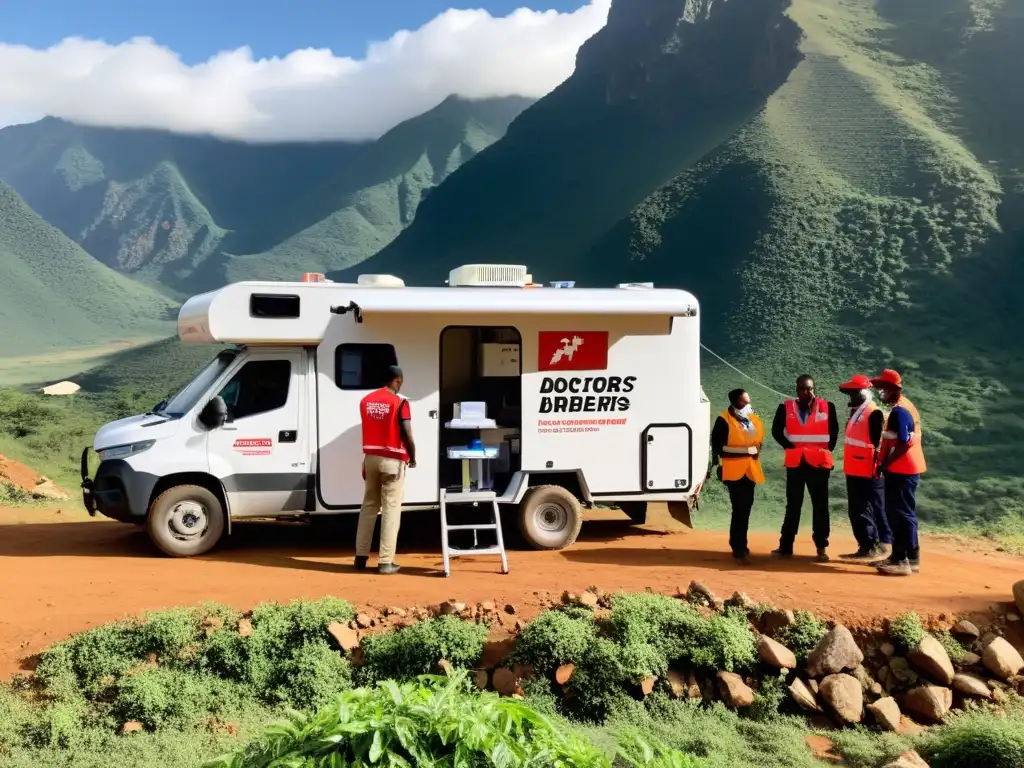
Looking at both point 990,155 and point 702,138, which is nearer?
point 990,155

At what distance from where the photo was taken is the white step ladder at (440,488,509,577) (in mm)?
8406

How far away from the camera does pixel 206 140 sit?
15188 centimetres

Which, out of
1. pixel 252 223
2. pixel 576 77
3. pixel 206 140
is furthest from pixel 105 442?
pixel 206 140

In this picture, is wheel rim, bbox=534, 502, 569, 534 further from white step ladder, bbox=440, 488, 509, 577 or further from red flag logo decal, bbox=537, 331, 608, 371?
red flag logo decal, bbox=537, 331, 608, 371

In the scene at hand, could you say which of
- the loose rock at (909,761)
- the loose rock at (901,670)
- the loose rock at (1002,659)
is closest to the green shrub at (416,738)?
the loose rock at (909,761)

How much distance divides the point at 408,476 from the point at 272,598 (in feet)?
6.97

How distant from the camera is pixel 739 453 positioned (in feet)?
29.6

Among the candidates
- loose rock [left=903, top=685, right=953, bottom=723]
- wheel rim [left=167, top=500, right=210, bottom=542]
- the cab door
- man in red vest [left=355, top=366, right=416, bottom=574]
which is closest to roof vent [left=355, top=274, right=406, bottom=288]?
the cab door

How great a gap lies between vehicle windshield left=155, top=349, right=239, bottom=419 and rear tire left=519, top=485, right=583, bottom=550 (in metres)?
3.43

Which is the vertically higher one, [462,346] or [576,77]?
[576,77]

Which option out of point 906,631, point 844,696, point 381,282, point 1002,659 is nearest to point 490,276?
point 381,282

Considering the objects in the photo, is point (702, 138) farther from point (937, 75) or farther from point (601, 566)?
point (601, 566)

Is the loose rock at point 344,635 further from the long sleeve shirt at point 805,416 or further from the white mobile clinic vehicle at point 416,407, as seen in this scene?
the long sleeve shirt at point 805,416

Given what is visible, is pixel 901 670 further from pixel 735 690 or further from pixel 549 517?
pixel 549 517
